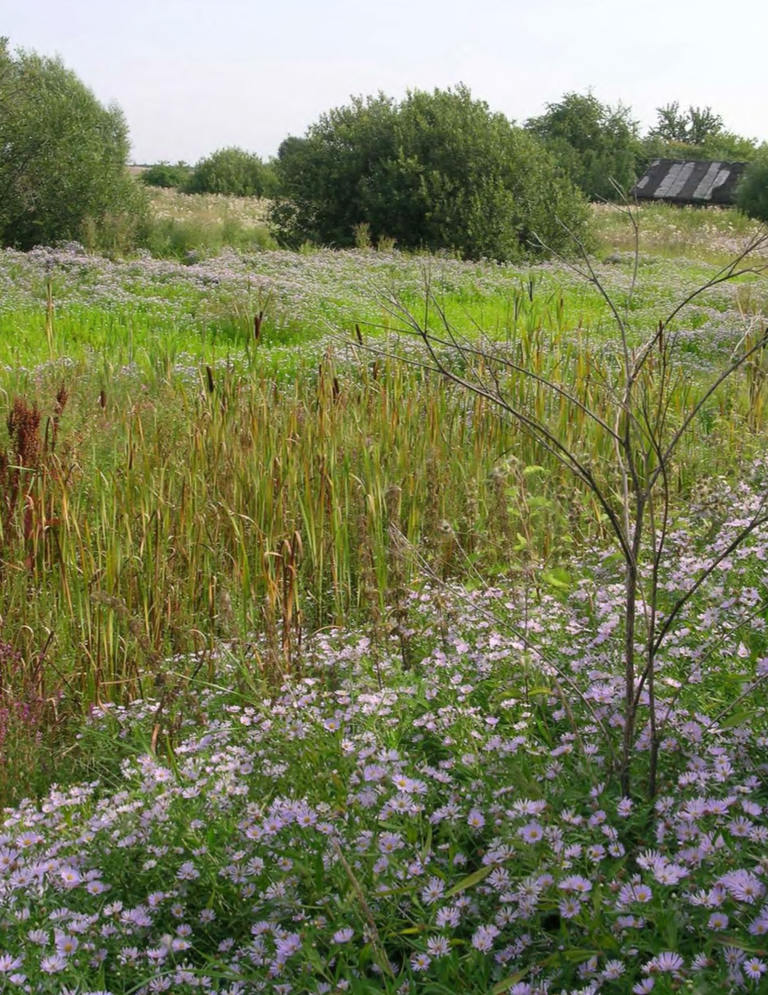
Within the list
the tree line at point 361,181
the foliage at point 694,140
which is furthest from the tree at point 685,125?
the tree line at point 361,181

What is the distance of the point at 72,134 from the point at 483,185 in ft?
25.9

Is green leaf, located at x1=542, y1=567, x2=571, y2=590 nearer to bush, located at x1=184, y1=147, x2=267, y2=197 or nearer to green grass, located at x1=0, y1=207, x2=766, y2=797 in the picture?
green grass, located at x1=0, y1=207, x2=766, y2=797

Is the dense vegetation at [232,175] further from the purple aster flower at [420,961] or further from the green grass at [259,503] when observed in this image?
the purple aster flower at [420,961]

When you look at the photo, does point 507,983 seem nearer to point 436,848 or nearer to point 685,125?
point 436,848

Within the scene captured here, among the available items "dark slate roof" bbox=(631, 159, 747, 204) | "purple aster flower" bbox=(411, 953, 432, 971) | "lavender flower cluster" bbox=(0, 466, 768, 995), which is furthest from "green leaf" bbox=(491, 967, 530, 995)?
"dark slate roof" bbox=(631, 159, 747, 204)

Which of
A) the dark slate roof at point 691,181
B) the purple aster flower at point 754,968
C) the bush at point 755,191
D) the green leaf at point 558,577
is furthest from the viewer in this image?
the dark slate roof at point 691,181

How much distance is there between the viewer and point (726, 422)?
5328mm

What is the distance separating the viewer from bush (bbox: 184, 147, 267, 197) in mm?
41219

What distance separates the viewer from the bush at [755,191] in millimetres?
29141

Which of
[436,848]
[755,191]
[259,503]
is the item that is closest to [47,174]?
[259,503]

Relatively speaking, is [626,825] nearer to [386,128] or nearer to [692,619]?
[692,619]

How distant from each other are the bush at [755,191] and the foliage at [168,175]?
25.8 meters

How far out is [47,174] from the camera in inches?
706

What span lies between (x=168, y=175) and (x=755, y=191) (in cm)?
2852
